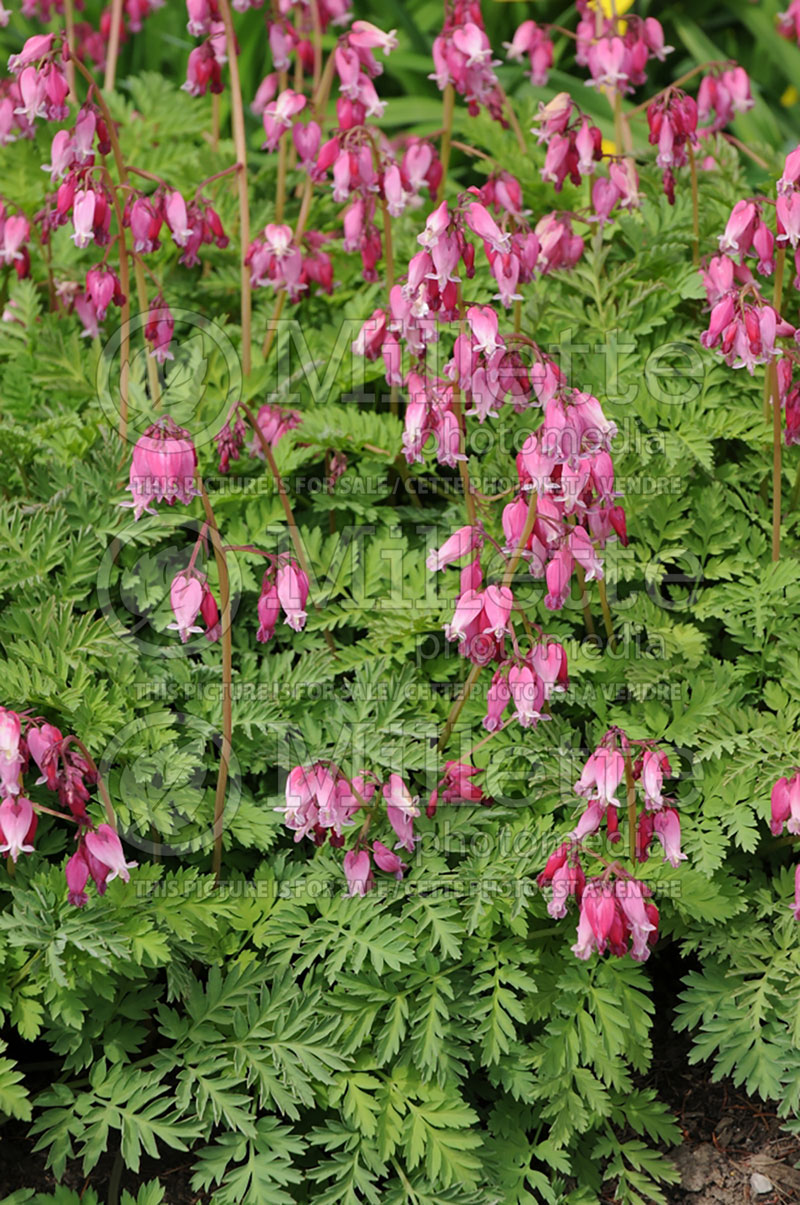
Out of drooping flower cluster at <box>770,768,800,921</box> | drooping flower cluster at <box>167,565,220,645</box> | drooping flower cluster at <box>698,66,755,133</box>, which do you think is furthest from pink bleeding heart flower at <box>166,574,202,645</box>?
drooping flower cluster at <box>698,66,755,133</box>

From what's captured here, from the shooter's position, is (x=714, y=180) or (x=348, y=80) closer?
(x=348, y=80)

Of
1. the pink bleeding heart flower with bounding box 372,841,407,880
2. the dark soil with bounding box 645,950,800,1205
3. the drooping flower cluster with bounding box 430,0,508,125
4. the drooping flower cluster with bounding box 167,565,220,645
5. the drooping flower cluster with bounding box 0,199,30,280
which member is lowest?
the dark soil with bounding box 645,950,800,1205

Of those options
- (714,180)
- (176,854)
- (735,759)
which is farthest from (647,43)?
(176,854)

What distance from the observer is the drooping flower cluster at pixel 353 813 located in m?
3.03

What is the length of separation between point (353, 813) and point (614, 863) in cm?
83

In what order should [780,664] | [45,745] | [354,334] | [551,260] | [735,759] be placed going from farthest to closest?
[354,334], [551,260], [780,664], [735,759], [45,745]

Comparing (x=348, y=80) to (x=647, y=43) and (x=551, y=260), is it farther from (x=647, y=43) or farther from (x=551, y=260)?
(x=647, y=43)

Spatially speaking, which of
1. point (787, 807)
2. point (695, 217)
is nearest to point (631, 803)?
point (787, 807)

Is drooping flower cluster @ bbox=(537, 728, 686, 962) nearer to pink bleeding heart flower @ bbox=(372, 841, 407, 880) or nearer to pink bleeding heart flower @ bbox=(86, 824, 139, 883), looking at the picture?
pink bleeding heart flower @ bbox=(372, 841, 407, 880)

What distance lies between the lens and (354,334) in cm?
442

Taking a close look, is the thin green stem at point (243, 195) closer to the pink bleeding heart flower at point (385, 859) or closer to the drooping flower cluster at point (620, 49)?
the drooping flower cluster at point (620, 49)

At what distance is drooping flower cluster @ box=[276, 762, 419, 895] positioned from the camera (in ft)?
9.94

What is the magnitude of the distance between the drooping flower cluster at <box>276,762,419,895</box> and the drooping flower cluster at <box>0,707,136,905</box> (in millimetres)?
456

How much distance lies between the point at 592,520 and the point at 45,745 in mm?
1472
